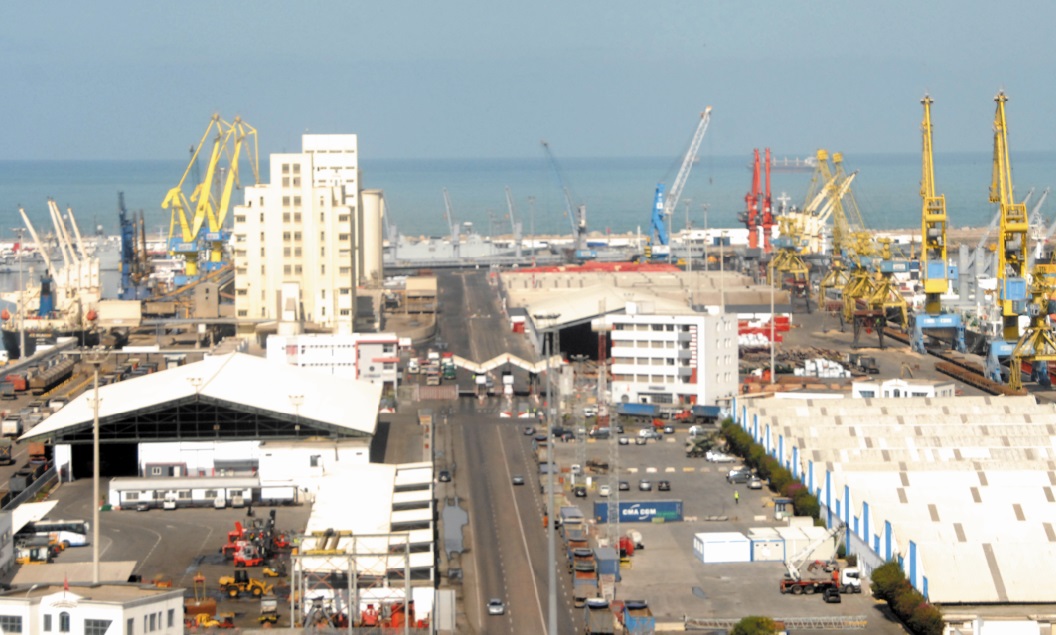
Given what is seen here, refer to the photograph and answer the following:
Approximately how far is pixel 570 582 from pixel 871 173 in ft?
536

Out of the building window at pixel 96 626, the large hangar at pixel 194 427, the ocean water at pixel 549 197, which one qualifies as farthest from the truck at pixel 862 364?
the ocean water at pixel 549 197

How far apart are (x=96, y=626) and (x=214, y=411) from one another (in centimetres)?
975

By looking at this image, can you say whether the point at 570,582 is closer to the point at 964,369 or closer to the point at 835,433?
the point at 835,433

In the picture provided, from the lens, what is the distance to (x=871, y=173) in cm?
17550

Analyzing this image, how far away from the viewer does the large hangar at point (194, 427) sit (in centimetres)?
2206

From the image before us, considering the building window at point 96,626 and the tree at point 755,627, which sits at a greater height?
the building window at point 96,626

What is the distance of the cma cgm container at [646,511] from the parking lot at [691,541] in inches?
5.7

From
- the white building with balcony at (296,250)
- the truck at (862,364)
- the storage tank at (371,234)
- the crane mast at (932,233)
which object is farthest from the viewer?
the storage tank at (371,234)

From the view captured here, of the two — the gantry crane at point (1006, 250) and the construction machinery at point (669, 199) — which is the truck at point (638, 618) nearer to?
the gantry crane at point (1006, 250)

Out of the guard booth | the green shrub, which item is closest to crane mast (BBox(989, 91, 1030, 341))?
the guard booth

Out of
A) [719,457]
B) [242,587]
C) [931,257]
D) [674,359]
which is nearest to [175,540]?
[242,587]

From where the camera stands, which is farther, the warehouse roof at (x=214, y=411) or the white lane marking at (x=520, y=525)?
the warehouse roof at (x=214, y=411)

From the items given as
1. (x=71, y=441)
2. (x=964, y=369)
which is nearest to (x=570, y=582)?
(x=71, y=441)

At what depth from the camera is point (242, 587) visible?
16.7 meters
